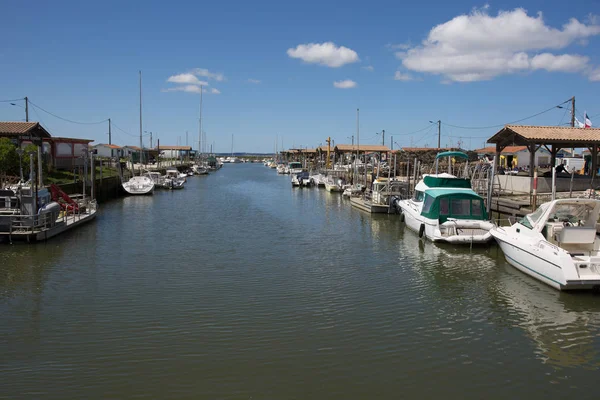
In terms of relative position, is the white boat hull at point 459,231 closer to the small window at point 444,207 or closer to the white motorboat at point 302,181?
the small window at point 444,207

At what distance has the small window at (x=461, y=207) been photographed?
22.1 meters

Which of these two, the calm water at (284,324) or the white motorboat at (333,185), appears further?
the white motorboat at (333,185)

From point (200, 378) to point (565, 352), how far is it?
763 cm

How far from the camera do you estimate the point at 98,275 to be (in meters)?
16.2

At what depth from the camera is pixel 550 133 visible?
96.1ft

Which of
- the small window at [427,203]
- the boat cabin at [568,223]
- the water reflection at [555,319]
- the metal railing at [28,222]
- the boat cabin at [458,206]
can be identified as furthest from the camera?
the small window at [427,203]

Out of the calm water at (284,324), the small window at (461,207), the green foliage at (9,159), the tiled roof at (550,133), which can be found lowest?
the calm water at (284,324)

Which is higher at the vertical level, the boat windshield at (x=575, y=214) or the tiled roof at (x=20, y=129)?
the tiled roof at (x=20, y=129)

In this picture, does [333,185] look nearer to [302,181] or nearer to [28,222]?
[302,181]

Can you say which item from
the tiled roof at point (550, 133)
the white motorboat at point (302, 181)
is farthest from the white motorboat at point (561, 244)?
the white motorboat at point (302, 181)

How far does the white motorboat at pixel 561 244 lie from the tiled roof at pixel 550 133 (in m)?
13.6

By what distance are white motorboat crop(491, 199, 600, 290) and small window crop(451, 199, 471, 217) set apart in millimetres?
5023

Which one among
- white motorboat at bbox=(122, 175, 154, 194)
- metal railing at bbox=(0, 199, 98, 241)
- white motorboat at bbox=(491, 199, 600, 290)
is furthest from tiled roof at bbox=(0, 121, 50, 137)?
white motorboat at bbox=(491, 199, 600, 290)

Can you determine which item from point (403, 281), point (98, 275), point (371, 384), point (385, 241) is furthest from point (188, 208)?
point (371, 384)
